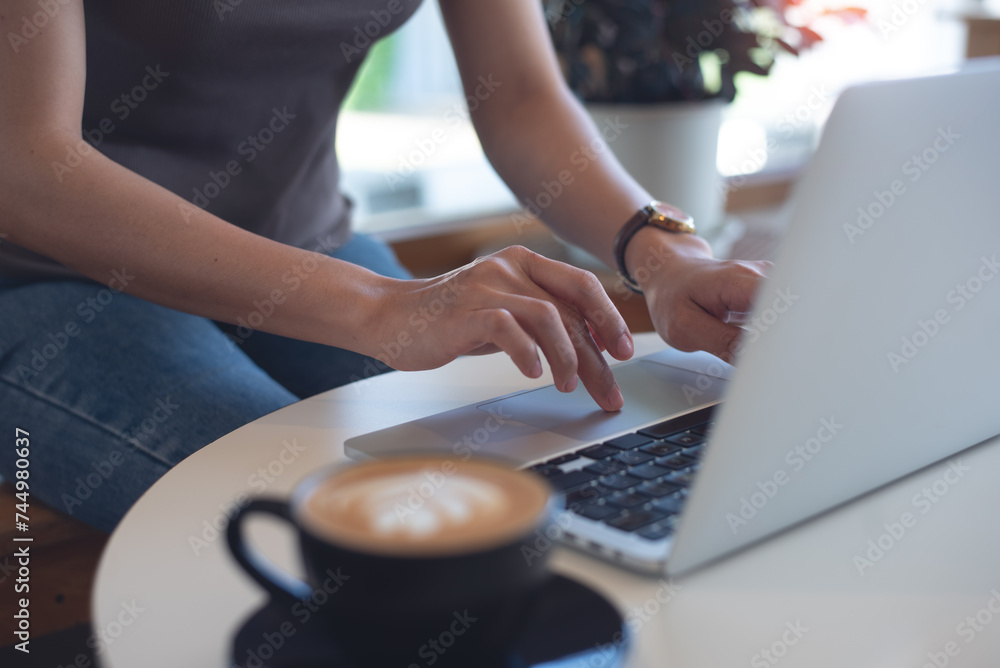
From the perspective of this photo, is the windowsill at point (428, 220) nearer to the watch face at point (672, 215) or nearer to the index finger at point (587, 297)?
the watch face at point (672, 215)

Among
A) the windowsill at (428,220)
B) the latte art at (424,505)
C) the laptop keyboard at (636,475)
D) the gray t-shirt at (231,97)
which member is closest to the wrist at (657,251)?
the laptop keyboard at (636,475)

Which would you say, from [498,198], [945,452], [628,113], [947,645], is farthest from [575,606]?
[498,198]

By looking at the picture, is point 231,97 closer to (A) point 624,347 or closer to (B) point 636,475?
(A) point 624,347

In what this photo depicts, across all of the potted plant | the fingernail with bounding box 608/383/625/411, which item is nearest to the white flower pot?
the potted plant

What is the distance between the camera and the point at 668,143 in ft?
6.49

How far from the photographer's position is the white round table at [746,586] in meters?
0.39

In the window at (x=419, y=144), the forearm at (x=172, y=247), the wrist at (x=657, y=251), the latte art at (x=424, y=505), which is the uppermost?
the latte art at (x=424, y=505)

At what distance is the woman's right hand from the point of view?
63cm

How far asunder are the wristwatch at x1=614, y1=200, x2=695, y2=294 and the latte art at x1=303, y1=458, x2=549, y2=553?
0.57m

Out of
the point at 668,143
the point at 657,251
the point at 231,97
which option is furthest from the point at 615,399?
the point at 668,143

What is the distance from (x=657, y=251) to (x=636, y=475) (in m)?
0.41

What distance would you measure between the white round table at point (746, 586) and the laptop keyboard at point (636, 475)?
0.03m

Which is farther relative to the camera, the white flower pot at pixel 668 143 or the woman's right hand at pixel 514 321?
the white flower pot at pixel 668 143

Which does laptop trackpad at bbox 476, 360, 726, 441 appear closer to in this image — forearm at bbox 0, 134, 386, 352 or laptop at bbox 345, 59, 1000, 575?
laptop at bbox 345, 59, 1000, 575
